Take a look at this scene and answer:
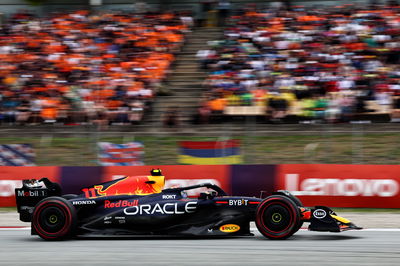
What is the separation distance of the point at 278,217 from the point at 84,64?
12630 millimetres

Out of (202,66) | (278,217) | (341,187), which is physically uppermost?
(202,66)

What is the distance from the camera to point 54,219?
31.6ft

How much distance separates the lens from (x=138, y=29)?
71.3ft

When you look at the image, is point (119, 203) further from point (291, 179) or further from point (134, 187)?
point (291, 179)

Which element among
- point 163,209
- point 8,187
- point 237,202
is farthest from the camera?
point 8,187

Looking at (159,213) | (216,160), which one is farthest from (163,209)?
(216,160)

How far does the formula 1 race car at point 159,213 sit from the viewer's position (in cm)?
902

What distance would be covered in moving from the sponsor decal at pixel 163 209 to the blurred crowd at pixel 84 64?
29.0ft

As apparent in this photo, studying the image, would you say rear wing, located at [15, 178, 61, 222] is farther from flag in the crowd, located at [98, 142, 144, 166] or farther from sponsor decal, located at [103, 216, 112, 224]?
flag in the crowd, located at [98, 142, 144, 166]

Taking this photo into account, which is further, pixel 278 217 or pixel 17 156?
pixel 17 156

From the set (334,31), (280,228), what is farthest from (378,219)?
(334,31)

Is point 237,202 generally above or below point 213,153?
below

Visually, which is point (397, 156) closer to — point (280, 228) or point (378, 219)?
point (378, 219)

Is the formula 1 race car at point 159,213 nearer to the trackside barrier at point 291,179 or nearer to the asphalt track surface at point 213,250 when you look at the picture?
the asphalt track surface at point 213,250
